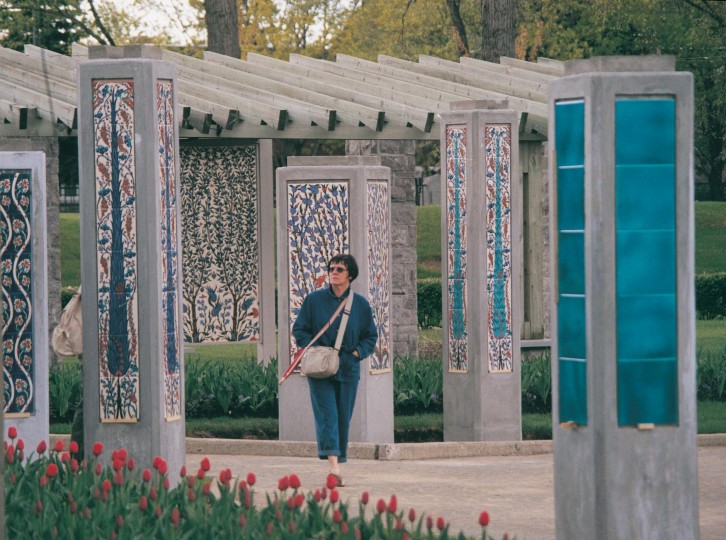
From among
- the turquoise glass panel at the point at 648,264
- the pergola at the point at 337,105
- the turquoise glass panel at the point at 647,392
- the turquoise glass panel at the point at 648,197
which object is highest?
the pergola at the point at 337,105

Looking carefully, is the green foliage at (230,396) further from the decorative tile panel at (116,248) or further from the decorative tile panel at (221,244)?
the decorative tile panel at (116,248)

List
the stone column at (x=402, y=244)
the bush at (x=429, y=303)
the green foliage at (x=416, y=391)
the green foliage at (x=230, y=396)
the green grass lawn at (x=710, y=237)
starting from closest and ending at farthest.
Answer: the green foliage at (x=230, y=396)
the green foliage at (x=416, y=391)
the stone column at (x=402, y=244)
the bush at (x=429, y=303)
the green grass lawn at (x=710, y=237)

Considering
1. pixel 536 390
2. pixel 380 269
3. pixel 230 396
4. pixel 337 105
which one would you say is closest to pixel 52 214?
pixel 230 396

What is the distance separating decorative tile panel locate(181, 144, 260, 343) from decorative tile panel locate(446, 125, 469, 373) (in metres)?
3.80

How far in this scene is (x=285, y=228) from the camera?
1336cm

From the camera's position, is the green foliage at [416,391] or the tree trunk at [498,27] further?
the tree trunk at [498,27]

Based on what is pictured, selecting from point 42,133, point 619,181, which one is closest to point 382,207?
point 42,133

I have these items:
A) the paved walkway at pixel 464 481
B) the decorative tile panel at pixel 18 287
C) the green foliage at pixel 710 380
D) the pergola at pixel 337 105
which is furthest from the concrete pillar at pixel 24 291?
the green foliage at pixel 710 380

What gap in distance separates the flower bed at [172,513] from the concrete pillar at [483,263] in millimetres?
5476

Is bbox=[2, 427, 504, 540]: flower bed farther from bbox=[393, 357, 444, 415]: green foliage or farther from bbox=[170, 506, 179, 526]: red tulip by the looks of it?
bbox=[393, 357, 444, 415]: green foliage

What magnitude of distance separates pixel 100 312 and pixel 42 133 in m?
5.41

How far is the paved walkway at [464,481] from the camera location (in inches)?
371

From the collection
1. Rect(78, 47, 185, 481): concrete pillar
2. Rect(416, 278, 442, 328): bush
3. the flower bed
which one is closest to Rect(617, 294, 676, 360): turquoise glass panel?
the flower bed

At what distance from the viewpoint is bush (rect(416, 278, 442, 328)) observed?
28.2 m
